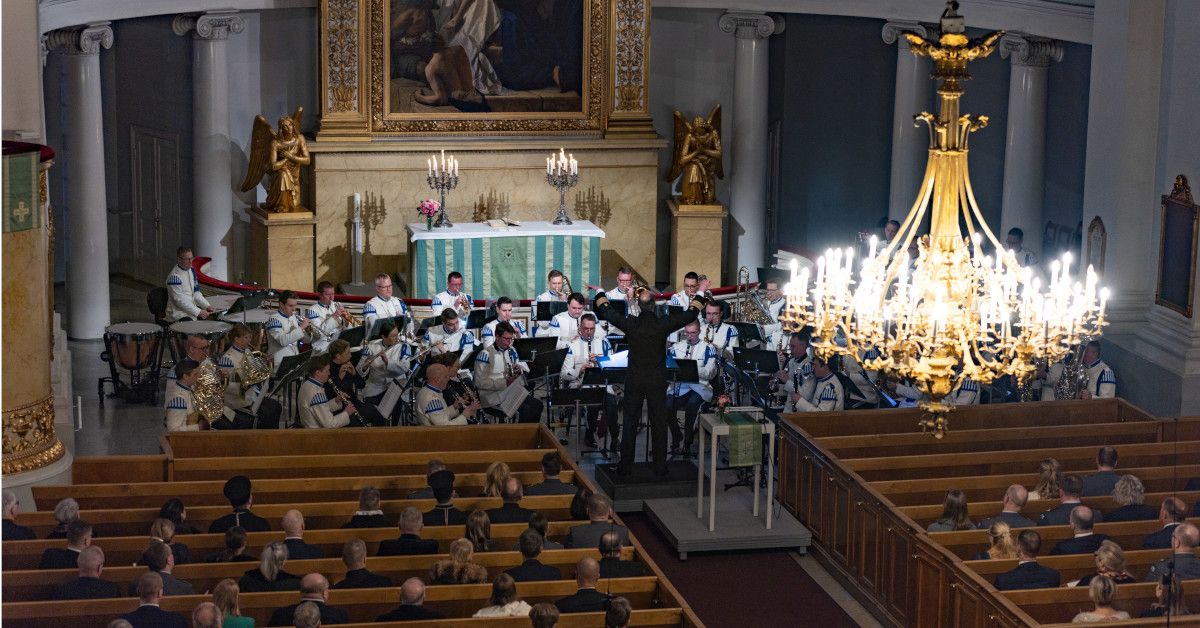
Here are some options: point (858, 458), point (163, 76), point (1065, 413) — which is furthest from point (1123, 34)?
point (163, 76)

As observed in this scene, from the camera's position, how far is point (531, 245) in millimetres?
19781

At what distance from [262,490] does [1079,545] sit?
18.3 feet

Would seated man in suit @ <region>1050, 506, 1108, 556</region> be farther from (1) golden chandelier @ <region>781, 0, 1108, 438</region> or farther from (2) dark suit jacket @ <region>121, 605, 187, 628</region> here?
(2) dark suit jacket @ <region>121, 605, 187, 628</region>

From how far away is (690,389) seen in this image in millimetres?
14391

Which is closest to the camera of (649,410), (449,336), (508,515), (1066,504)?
(1066,504)

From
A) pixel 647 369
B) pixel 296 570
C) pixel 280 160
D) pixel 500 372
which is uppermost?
pixel 280 160

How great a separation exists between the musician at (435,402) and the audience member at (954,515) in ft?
15.6

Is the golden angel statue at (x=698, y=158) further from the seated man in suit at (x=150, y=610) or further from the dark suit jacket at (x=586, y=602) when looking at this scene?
the seated man in suit at (x=150, y=610)

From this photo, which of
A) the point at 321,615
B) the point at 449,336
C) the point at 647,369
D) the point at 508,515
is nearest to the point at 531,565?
the point at 508,515

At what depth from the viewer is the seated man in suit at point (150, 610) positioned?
7758mm

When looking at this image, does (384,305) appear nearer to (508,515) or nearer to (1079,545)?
(508,515)

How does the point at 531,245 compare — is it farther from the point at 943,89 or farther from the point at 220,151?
the point at 943,89

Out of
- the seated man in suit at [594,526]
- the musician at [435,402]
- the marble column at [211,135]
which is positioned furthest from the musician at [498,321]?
the marble column at [211,135]

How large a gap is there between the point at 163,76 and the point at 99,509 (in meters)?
11.5
